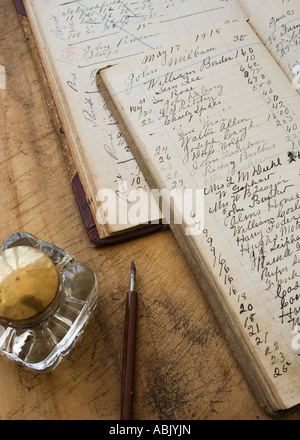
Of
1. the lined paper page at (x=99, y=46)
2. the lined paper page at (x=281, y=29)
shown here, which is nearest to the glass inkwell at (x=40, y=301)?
the lined paper page at (x=99, y=46)

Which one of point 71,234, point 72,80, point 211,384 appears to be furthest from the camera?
point 72,80

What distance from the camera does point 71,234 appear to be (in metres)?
0.69

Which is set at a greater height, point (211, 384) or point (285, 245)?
point (285, 245)

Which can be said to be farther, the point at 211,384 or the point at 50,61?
the point at 50,61

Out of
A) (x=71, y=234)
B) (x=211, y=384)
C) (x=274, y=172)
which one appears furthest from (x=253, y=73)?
(x=211, y=384)

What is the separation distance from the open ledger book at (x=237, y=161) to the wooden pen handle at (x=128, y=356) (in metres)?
0.12

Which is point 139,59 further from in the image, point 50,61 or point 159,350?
point 159,350

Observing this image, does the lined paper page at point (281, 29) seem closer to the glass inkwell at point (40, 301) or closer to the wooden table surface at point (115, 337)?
the wooden table surface at point (115, 337)

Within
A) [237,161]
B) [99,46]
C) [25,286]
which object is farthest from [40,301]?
[99,46]

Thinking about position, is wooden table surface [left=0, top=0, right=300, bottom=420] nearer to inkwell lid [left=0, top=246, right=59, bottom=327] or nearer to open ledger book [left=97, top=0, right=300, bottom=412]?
open ledger book [left=97, top=0, right=300, bottom=412]

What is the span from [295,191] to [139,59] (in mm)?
384

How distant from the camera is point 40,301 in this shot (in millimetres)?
458

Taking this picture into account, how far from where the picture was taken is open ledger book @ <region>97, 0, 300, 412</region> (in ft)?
1.90

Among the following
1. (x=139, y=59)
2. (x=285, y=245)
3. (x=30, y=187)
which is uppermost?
(x=139, y=59)
